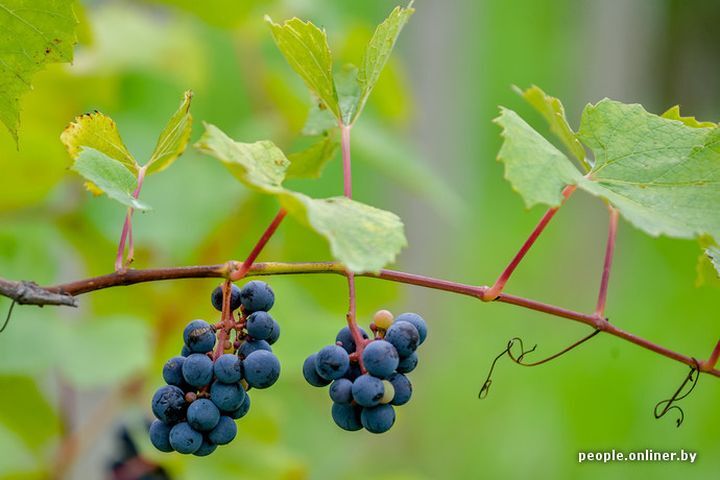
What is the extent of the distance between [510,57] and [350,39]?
139 inches

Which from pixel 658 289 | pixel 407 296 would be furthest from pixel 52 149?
pixel 658 289

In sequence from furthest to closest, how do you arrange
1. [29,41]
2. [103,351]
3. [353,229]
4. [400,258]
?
[400,258] → [103,351] → [29,41] → [353,229]

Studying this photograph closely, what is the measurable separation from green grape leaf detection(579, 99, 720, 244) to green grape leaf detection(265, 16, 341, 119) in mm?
184

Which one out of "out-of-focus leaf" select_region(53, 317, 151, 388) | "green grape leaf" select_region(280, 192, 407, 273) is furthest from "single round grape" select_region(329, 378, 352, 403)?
"out-of-focus leaf" select_region(53, 317, 151, 388)

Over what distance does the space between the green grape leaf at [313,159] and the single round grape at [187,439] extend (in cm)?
18

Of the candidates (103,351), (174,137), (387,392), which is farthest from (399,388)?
(103,351)

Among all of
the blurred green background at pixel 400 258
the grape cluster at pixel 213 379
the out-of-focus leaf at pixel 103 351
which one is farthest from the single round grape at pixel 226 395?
the out-of-focus leaf at pixel 103 351

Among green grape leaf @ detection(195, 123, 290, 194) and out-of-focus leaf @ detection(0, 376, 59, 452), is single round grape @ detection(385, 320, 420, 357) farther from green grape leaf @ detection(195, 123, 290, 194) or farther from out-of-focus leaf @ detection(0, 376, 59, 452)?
out-of-focus leaf @ detection(0, 376, 59, 452)

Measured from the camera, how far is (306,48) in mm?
576

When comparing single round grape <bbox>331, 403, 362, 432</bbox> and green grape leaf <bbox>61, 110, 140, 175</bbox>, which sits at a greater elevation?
green grape leaf <bbox>61, 110, 140, 175</bbox>

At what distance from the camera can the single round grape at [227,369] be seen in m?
0.51

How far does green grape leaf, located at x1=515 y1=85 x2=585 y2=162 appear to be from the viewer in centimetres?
58

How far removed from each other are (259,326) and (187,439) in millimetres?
81

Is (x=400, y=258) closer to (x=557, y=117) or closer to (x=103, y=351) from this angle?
(x=103, y=351)
